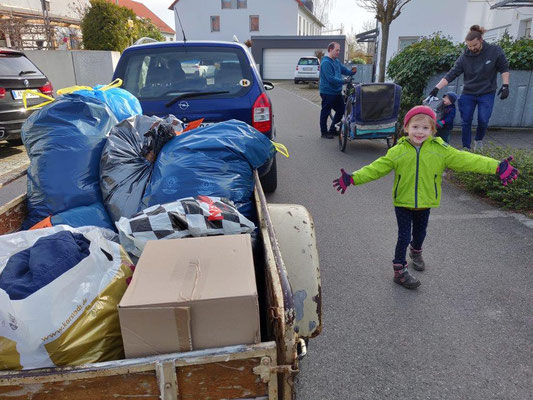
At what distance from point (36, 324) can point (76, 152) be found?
1.68 m

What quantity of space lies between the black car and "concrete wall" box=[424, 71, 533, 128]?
7.95 m

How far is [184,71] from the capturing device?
4570 millimetres

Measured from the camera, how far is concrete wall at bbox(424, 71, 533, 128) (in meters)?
8.83

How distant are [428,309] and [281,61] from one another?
38.4 meters

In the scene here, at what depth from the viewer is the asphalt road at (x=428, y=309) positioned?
8.19ft

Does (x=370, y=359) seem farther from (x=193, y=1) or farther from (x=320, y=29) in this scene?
(x=320, y=29)

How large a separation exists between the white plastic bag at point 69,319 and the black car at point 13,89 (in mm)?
6741

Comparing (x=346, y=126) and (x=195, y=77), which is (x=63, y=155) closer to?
(x=195, y=77)

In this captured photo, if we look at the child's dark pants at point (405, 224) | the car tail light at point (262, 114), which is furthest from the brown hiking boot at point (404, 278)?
the car tail light at point (262, 114)

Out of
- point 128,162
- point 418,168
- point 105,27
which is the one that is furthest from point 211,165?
point 105,27

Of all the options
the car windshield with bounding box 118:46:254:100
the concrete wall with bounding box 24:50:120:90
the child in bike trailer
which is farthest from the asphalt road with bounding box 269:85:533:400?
the concrete wall with bounding box 24:50:120:90

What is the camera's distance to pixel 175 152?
2.71 metres

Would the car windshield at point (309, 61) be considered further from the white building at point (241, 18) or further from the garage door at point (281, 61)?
the white building at point (241, 18)

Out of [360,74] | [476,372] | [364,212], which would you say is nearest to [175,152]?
[476,372]
